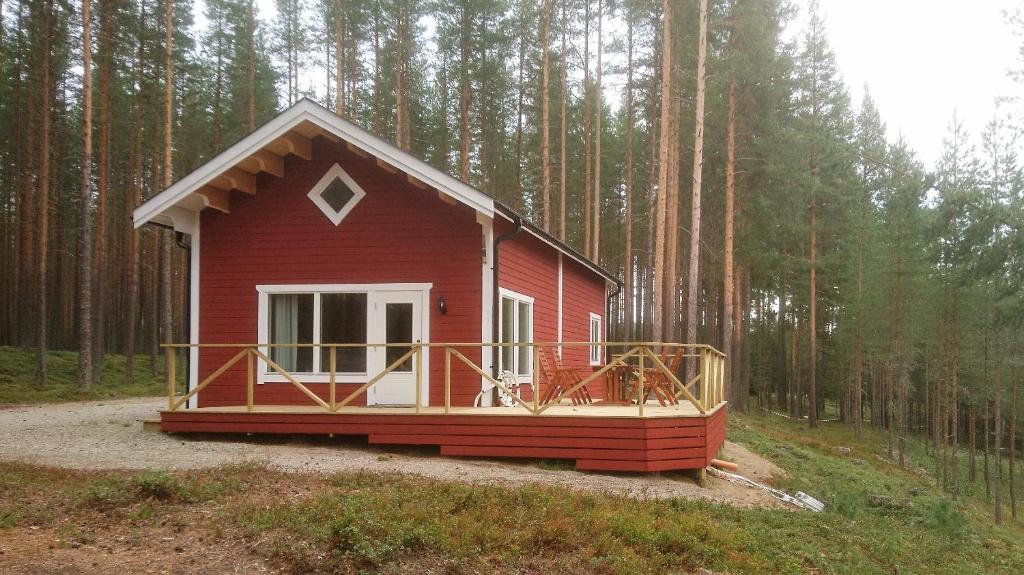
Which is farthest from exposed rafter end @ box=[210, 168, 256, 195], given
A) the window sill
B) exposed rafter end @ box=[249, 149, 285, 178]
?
the window sill

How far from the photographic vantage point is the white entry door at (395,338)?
34.4 feet

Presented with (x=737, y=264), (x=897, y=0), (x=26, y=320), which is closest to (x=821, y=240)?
(x=737, y=264)

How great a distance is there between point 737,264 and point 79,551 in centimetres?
2391

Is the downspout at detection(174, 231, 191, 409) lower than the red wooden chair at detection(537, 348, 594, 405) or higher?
higher

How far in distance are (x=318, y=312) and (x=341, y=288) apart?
493 millimetres

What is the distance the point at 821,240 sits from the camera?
26781mm

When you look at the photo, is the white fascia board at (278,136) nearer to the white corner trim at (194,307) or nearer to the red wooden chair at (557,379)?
the white corner trim at (194,307)

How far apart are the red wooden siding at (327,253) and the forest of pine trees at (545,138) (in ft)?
25.9

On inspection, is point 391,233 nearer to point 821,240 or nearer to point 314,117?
point 314,117

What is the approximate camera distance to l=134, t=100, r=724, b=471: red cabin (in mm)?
9961

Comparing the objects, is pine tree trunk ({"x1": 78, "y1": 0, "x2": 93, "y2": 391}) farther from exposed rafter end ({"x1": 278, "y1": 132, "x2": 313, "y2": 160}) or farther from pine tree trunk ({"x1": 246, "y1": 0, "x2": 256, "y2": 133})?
exposed rafter end ({"x1": 278, "y1": 132, "x2": 313, "y2": 160})

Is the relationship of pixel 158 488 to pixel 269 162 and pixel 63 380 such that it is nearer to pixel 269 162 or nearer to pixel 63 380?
pixel 269 162

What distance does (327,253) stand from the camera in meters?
10.8

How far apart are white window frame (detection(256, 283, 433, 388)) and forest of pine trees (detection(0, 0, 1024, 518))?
808cm
